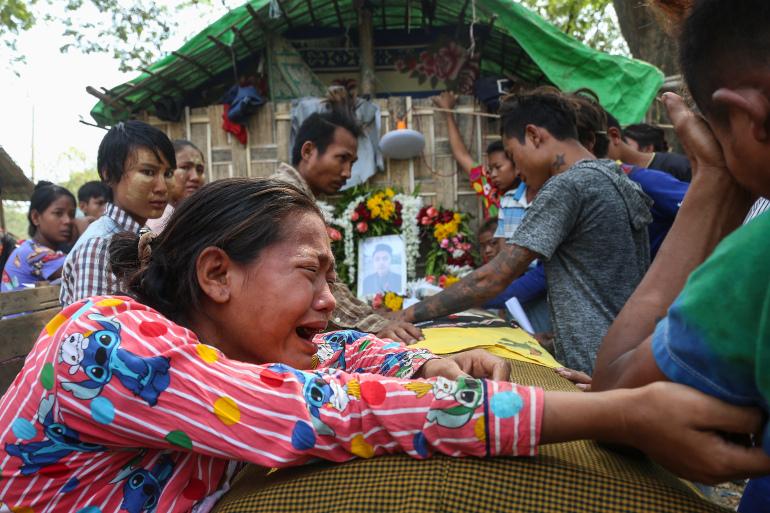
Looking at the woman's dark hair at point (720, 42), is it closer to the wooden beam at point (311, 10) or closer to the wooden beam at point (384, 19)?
the wooden beam at point (311, 10)

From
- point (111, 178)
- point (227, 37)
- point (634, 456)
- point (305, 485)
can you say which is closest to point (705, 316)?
point (634, 456)

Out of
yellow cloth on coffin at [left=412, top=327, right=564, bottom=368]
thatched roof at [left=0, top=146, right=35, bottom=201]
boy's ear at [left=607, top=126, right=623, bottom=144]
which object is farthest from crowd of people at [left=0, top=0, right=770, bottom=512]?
thatched roof at [left=0, top=146, right=35, bottom=201]

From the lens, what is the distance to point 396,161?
7.51 metres

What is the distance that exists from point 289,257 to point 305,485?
0.54 metres

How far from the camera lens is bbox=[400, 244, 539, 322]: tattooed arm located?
120 inches

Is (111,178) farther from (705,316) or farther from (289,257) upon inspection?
(705,316)

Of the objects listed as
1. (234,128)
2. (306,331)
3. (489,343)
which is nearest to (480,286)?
(489,343)

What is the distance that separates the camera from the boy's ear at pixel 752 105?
38.0 inches

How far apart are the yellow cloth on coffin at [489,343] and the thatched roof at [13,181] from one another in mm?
8752

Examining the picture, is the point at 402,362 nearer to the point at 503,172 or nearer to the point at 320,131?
the point at 320,131

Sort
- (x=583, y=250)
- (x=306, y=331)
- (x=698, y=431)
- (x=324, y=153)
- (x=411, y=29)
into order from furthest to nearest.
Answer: (x=411, y=29) → (x=324, y=153) → (x=583, y=250) → (x=306, y=331) → (x=698, y=431)

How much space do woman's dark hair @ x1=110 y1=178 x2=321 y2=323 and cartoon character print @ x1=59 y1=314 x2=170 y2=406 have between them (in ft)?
1.26

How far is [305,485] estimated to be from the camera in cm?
114

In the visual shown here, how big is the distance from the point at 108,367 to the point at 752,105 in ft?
3.82
